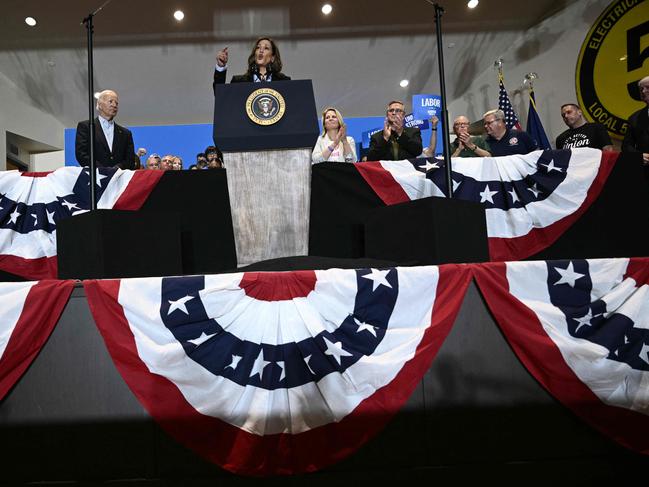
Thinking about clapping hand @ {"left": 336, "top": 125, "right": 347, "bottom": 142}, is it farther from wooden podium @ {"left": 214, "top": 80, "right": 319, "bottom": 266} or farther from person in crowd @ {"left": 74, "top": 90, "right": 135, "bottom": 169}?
person in crowd @ {"left": 74, "top": 90, "right": 135, "bottom": 169}

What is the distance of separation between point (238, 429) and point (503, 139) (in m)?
3.78

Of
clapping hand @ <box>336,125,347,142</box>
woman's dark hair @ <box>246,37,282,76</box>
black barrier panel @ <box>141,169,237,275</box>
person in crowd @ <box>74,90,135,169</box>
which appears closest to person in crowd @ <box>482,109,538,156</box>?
clapping hand @ <box>336,125,347,142</box>

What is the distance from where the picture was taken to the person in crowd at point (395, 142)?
14.2 feet

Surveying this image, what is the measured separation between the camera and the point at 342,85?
8992 millimetres

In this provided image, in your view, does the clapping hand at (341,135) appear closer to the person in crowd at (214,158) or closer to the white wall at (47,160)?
the person in crowd at (214,158)

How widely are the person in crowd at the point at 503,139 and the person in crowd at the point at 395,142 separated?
94 centimetres

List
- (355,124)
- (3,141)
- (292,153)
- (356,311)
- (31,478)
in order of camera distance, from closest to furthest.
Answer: (31,478), (356,311), (292,153), (3,141), (355,124)

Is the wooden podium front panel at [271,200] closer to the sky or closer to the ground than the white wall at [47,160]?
closer to the ground

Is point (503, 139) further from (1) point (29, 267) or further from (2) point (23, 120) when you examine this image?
(2) point (23, 120)

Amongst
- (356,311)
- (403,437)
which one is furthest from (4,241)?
(403,437)

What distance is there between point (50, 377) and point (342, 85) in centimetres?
765

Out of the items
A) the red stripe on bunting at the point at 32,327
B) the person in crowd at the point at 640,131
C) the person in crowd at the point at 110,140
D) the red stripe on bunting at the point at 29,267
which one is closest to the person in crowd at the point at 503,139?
the person in crowd at the point at 640,131

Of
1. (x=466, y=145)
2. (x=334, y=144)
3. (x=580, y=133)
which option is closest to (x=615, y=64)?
(x=580, y=133)

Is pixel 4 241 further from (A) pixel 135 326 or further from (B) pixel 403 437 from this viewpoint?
(B) pixel 403 437
